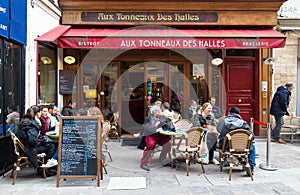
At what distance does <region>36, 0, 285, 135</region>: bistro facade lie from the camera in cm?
1001

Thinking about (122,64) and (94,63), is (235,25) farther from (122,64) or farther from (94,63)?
(94,63)

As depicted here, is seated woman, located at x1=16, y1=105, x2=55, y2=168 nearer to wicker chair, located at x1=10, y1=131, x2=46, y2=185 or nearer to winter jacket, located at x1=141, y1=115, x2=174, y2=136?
wicker chair, located at x1=10, y1=131, x2=46, y2=185

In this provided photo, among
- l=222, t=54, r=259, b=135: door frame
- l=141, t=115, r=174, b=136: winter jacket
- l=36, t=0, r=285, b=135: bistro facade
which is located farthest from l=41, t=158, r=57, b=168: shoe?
l=222, t=54, r=259, b=135: door frame

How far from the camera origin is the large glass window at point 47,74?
892cm

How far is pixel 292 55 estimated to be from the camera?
10648 mm

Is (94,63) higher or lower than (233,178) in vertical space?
higher

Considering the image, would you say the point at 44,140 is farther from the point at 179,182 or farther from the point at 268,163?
the point at 268,163

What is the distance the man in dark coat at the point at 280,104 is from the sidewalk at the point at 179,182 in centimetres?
243

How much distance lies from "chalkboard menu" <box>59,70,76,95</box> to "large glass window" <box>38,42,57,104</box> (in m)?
0.22

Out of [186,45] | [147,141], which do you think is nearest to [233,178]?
[147,141]

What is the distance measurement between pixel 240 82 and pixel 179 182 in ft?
19.4

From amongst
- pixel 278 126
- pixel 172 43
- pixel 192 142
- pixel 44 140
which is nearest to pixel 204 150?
pixel 192 142

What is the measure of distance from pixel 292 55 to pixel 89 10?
681 centimetres

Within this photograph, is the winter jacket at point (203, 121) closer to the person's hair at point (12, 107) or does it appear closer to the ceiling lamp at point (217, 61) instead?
the ceiling lamp at point (217, 61)
